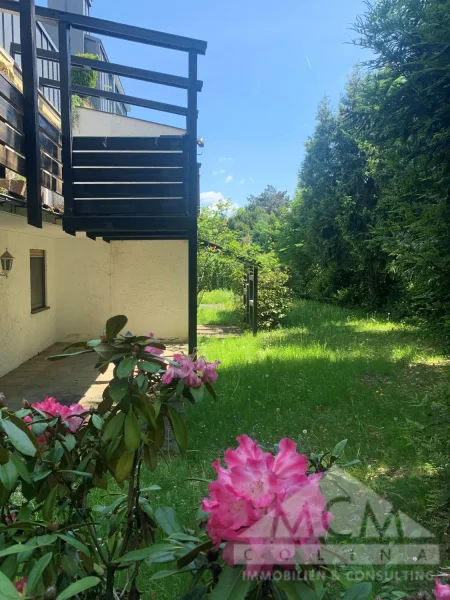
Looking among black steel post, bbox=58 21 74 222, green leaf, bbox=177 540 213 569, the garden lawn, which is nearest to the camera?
green leaf, bbox=177 540 213 569

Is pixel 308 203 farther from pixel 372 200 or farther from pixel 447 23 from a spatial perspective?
pixel 447 23

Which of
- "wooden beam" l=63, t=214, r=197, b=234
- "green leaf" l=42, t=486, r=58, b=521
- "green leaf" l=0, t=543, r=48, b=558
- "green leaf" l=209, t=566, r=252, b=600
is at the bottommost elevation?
"green leaf" l=42, t=486, r=58, b=521

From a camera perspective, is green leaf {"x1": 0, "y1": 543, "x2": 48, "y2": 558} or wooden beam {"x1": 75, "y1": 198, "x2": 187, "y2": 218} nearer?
green leaf {"x1": 0, "y1": 543, "x2": 48, "y2": 558}

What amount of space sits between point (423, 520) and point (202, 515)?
7.96 ft

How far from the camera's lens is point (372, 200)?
1368cm

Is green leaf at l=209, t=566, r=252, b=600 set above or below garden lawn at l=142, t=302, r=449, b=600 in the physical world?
above

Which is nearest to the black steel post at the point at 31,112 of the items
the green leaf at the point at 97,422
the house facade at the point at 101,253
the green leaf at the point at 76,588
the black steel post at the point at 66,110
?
the house facade at the point at 101,253

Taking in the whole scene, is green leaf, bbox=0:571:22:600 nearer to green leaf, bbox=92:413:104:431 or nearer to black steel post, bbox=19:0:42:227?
green leaf, bbox=92:413:104:431

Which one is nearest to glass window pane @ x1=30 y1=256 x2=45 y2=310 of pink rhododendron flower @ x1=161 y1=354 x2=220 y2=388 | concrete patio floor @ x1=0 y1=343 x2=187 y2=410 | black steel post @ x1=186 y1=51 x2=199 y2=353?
concrete patio floor @ x1=0 y1=343 x2=187 y2=410

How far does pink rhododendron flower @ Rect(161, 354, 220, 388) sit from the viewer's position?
1.25 m

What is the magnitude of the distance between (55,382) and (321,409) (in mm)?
4051

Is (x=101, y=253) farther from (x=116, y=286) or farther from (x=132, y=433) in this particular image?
(x=132, y=433)

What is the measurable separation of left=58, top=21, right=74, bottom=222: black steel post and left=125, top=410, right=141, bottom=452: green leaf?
4124mm

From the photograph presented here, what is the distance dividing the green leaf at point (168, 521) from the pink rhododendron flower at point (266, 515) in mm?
333
